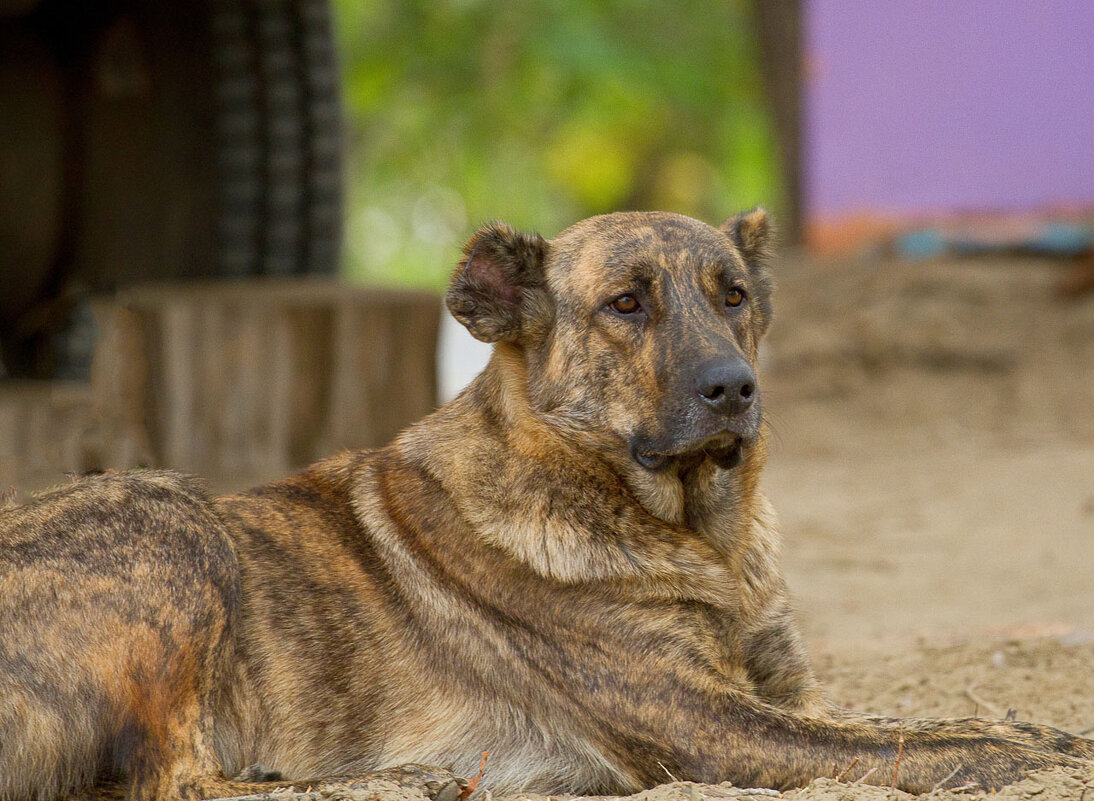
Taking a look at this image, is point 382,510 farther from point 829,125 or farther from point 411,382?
point 829,125

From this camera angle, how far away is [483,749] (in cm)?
377

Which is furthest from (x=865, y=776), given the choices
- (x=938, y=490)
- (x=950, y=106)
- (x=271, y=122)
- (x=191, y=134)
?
(x=950, y=106)

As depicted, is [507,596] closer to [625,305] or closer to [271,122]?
[625,305]

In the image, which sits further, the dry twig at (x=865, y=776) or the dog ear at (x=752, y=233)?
the dog ear at (x=752, y=233)

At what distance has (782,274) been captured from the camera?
1055cm

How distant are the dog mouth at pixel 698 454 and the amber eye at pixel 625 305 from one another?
1.32 ft

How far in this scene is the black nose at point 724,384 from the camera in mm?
3732

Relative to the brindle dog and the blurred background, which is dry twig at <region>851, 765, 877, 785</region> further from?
the blurred background

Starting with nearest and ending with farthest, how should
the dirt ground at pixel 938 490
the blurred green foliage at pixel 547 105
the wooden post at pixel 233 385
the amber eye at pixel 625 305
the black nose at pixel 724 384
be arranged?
the black nose at pixel 724 384, the amber eye at pixel 625 305, the dirt ground at pixel 938 490, the wooden post at pixel 233 385, the blurred green foliage at pixel 547 105

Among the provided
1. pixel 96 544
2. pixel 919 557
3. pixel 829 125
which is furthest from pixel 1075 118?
pixel 96 544

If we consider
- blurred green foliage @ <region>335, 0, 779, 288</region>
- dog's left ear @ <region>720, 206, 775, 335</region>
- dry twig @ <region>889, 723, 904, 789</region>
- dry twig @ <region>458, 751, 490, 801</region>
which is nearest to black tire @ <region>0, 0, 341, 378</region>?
dog's left ear @ <region>720, 206, 775, 335</region>

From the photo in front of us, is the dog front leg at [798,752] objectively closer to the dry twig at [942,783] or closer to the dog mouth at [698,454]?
the dry twig at [942,783]

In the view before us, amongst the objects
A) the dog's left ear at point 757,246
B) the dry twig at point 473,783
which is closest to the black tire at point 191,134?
the dog's left ear at point 757,246

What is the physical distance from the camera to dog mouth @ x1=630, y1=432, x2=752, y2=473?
3.83m
